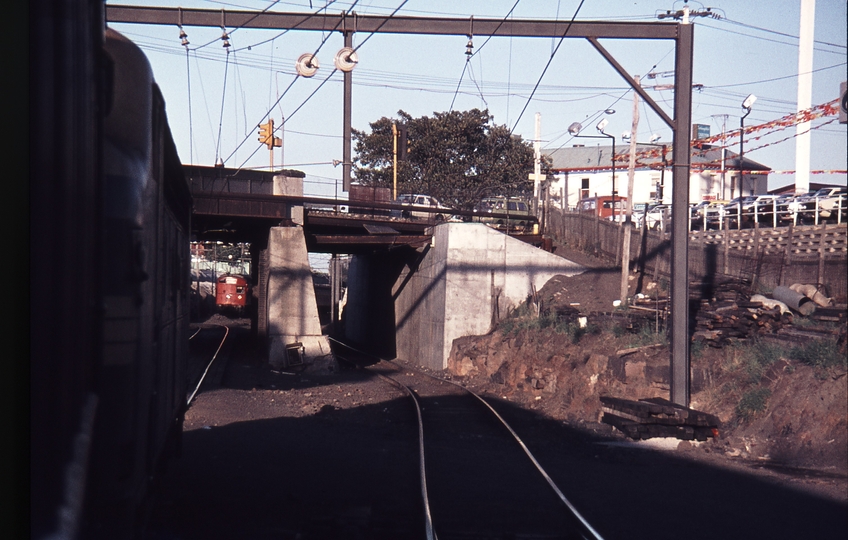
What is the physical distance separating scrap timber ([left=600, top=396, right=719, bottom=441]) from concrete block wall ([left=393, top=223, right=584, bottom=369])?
39.3 ft

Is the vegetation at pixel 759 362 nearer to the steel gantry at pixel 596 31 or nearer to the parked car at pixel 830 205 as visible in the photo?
the steel gantry at pixel 596 31

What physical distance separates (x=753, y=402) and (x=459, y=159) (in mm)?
39483

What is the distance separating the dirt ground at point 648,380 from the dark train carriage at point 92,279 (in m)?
7.55

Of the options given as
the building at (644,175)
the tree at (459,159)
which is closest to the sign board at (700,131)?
the building at (644,175)

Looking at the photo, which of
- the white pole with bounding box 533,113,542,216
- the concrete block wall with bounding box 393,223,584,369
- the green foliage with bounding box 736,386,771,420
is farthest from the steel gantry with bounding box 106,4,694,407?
the white pole with bounding box 533,113,542,216

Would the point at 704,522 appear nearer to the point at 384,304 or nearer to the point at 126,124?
the point at 126,124

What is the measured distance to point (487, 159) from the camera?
50.3m

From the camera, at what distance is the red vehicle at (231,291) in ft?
158

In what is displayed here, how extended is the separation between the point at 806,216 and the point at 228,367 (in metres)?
18.5

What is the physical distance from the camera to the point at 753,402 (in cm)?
1198

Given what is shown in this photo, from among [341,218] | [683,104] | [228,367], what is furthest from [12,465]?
[341,218]

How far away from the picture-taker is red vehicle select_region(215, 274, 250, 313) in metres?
48.0

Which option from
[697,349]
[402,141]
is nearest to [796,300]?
[697,349]

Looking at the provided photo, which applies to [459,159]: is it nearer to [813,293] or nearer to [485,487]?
[813,293]
